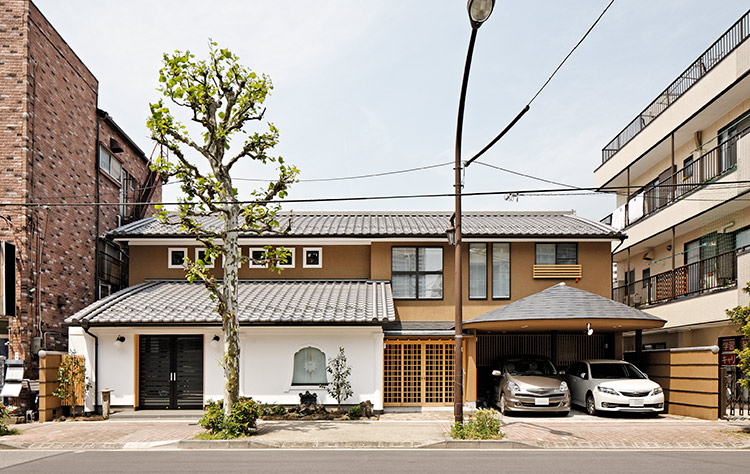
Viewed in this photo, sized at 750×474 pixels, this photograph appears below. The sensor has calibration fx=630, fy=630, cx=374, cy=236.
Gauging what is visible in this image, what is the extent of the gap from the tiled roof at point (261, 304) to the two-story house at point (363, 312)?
0.06 metres

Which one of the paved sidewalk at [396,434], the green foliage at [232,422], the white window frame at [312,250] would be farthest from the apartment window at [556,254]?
the green foliage at [232,422]

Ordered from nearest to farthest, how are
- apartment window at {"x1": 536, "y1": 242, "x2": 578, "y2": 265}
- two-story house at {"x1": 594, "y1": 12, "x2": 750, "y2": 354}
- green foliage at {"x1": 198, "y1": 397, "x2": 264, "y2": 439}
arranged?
green foliage at {"x1": 198, "y1": 397, "x2": 264, "y2": 439}
two-story house at {"x1": 594, "y1": 12, "x2": 750, "y2": 354}
apartment window at {"x1": 536, "y1": 242, "x2": 578, "y2": 265}

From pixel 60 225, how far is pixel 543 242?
49.5 ft

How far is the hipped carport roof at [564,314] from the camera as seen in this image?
17.1 meters

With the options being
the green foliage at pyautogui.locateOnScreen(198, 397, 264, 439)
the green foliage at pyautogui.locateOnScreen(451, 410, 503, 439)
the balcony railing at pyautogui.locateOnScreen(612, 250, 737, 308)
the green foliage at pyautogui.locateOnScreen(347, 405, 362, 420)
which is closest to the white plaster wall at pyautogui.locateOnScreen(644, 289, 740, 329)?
the balcony railing at pyautogui.locateOnScreen(612, 250, 737, 308)

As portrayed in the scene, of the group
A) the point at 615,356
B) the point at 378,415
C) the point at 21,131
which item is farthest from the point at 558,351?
the point at 21,131

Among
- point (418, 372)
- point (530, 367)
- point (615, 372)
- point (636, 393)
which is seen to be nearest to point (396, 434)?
point (418, 372)

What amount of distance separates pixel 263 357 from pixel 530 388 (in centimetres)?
754

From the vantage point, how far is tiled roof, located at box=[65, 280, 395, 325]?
17.5 metres

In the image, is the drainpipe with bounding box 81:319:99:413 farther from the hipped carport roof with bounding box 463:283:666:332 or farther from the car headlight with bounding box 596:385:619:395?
the car headlight with bounding box 596:385:619:395

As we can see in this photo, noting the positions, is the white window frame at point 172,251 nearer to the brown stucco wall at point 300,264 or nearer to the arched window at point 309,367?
the brown stucco wall at point 300,264

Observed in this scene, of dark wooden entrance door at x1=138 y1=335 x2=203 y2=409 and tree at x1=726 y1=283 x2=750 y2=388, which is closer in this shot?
tree at x1=726 y1=283 x2=750 y2=388
